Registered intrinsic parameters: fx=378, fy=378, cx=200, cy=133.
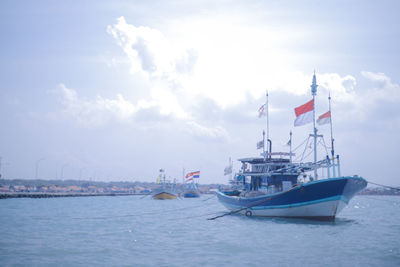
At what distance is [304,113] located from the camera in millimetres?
35156

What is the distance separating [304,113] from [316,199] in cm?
801

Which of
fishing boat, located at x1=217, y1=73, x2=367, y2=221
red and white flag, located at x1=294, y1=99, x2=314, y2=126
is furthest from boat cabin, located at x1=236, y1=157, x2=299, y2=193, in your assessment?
red and white flag, located at x1=294, y1=99, x2=314, y2=126

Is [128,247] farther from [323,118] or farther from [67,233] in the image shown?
[323,118]

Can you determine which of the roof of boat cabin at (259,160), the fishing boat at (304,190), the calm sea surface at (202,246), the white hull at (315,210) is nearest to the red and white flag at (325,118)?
the fishing boat at (304,190)

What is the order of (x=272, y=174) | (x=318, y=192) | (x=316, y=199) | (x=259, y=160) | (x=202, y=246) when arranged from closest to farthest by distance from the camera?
(x=202, y=246) → (x=318, y=192) → (x=316, y=199) → (x=272, y=174) → (x=259, y=160)

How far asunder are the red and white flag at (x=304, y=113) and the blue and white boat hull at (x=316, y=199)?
5.66 m

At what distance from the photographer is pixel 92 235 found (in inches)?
1158

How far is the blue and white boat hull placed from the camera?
33.8m

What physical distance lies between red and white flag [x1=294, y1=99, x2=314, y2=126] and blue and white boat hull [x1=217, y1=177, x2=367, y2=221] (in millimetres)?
5657

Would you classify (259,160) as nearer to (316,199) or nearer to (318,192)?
(316,199)

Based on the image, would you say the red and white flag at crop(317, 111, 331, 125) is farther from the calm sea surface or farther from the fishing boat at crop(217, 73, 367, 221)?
the calm sea surface

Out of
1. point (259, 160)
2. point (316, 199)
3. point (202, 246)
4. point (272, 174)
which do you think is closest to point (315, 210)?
point (316, 199)

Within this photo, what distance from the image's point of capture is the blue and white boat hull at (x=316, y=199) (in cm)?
3384

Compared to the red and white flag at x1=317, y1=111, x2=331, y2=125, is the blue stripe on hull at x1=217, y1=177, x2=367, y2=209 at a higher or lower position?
lower
